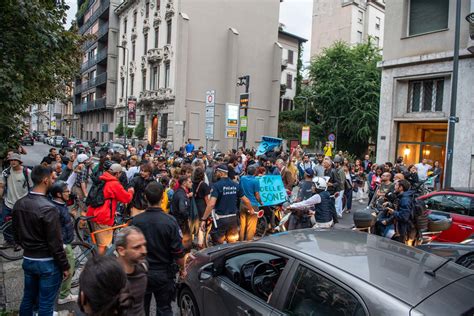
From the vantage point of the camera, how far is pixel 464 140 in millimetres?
15531

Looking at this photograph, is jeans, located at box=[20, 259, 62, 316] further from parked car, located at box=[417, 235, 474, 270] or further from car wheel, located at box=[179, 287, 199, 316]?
parked car, located at box=[417, 235, 474, 270]

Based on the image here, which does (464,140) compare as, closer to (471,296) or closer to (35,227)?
(471,296)

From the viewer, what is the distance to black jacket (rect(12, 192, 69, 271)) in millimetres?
3527

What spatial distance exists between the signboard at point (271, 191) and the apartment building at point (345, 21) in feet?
139

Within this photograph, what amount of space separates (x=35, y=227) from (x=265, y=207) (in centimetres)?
578

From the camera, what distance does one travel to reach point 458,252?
5.16m

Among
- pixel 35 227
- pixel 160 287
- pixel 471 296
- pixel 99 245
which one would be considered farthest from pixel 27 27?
pixel 471 296

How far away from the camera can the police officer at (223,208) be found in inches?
266

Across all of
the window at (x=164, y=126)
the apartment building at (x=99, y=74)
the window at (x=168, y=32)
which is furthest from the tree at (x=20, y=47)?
the apartment building at (x=99, y=74)

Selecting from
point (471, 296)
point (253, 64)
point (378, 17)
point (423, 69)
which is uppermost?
point (378, 17)

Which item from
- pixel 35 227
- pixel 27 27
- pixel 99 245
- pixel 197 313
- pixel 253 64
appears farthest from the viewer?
pixel 253 64

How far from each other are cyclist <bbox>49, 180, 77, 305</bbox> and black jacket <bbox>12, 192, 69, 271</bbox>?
62cm

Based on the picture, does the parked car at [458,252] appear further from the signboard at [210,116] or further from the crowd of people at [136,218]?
the signboard at [210,116]

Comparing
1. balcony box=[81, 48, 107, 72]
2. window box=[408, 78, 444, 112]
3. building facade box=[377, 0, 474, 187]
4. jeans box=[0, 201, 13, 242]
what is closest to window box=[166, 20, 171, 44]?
balcony box=[81, 48, 107, 72]
